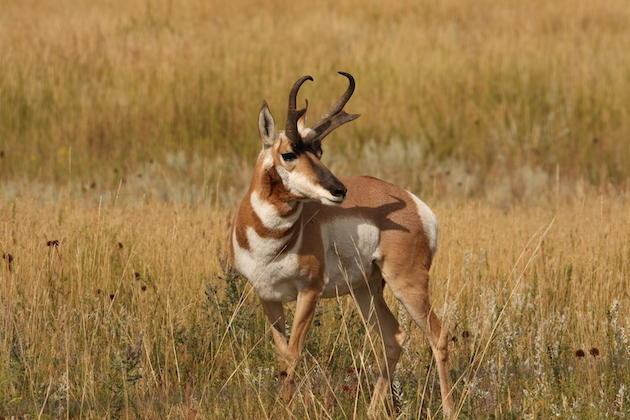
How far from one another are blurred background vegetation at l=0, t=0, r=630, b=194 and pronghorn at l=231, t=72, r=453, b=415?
6376mm

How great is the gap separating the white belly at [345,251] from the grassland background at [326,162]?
465 mm

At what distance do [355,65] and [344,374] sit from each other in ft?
29.3

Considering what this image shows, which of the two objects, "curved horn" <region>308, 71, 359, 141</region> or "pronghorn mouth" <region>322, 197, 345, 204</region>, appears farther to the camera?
"curved horn" <region>308, 71, 359, 141</region>

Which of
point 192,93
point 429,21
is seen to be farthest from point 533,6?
point 192,93

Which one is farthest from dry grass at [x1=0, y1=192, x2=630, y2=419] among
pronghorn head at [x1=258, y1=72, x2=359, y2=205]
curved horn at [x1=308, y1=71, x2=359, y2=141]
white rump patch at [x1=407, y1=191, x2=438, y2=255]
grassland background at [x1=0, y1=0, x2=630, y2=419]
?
curved horn at [x1=308, y1=71, x2=359, y2=141]

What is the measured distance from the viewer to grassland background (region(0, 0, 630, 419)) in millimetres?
5969

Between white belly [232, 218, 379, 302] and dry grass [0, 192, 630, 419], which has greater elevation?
white belly [232, 218, 379, 302]

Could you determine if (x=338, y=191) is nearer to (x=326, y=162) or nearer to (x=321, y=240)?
(x=321, y=240)

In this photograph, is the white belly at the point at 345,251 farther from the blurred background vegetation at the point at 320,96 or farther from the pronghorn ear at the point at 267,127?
the blurred background vegetation at the point at 320,96

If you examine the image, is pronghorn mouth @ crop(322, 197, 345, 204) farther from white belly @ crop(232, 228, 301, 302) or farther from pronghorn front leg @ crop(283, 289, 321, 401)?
pronghorn front leg @ crop(283, 289, 321, 401)

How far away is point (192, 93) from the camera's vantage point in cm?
1444

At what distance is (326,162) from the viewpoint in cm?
1320

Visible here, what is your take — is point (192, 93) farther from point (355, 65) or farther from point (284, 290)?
point (284, 290)

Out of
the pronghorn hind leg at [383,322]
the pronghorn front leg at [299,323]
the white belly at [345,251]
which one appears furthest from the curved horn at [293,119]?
the pronghorn hind leg at [383,322]
